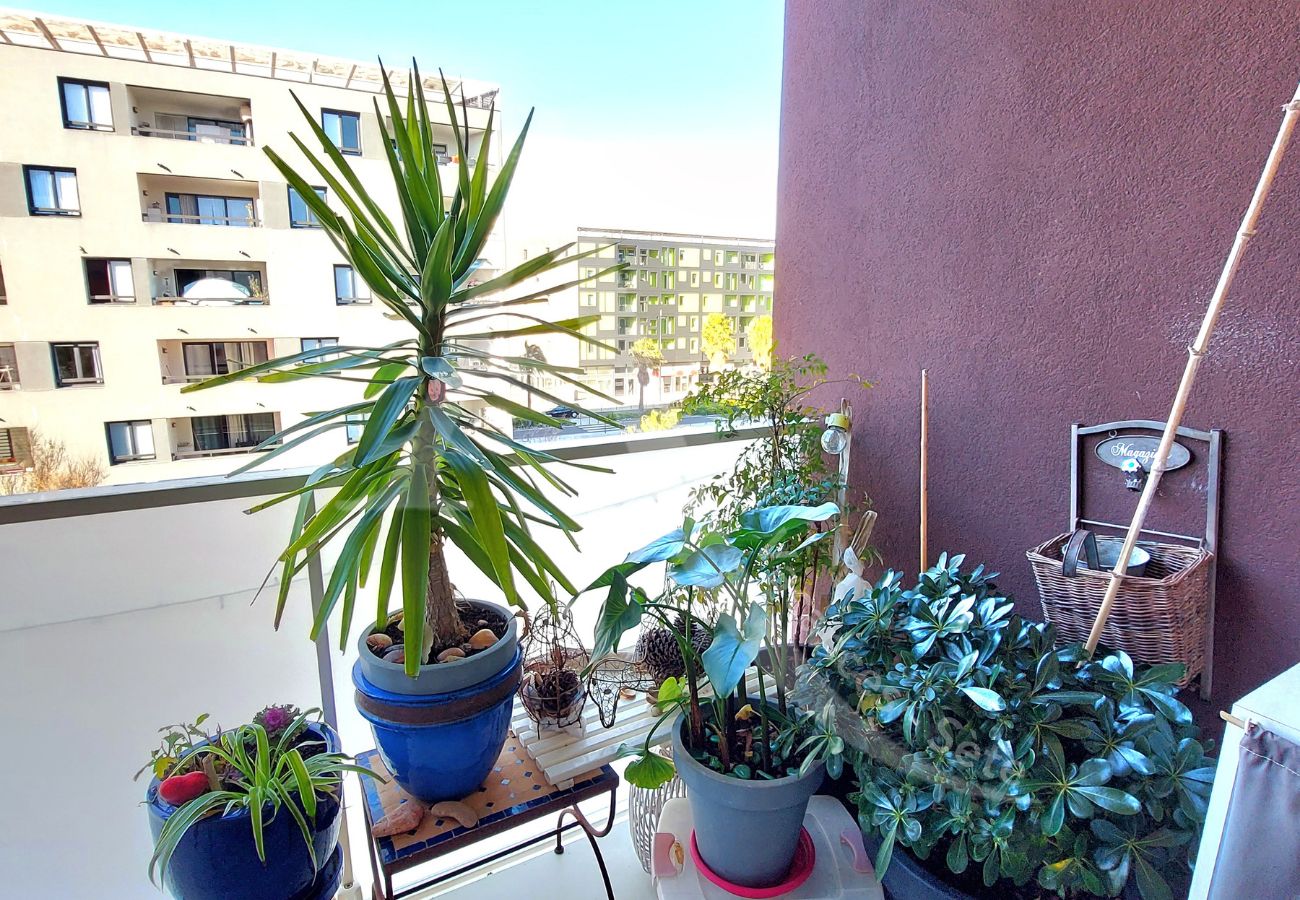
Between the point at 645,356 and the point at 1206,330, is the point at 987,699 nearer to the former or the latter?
the point at 1206,330

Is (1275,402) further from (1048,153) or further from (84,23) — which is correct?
(84,23)

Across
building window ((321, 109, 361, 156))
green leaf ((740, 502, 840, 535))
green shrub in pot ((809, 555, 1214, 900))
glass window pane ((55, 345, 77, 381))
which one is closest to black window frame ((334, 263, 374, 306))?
building window ((321, 109, 361, 156))

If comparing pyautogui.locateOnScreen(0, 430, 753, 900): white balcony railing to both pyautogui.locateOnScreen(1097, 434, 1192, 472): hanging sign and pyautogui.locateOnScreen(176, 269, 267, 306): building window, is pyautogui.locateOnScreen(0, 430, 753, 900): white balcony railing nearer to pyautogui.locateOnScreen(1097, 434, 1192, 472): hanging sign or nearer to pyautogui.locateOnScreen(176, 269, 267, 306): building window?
pyautogui.locateOnScreen(1097, 434, 1192, 472): hanging sign

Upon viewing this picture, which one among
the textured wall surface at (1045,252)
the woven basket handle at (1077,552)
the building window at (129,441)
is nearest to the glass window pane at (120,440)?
the building window at (129,441)

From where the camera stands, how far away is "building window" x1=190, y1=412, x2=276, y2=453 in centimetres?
390

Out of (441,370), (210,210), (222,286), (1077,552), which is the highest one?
(210,210)

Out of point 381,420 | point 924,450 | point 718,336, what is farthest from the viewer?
point 718,336

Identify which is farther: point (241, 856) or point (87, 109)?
point (87, 109)

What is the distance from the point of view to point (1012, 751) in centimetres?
98

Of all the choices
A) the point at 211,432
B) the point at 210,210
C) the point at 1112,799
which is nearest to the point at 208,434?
the point at 211,432

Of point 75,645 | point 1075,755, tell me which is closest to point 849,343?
point 1075,755

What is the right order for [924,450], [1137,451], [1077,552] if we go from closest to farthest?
[1077,552] → [1137,451] → [924,450]

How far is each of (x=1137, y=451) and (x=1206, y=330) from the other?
430 millimetres

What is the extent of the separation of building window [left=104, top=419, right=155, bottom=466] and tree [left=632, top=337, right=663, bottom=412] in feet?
11.2
